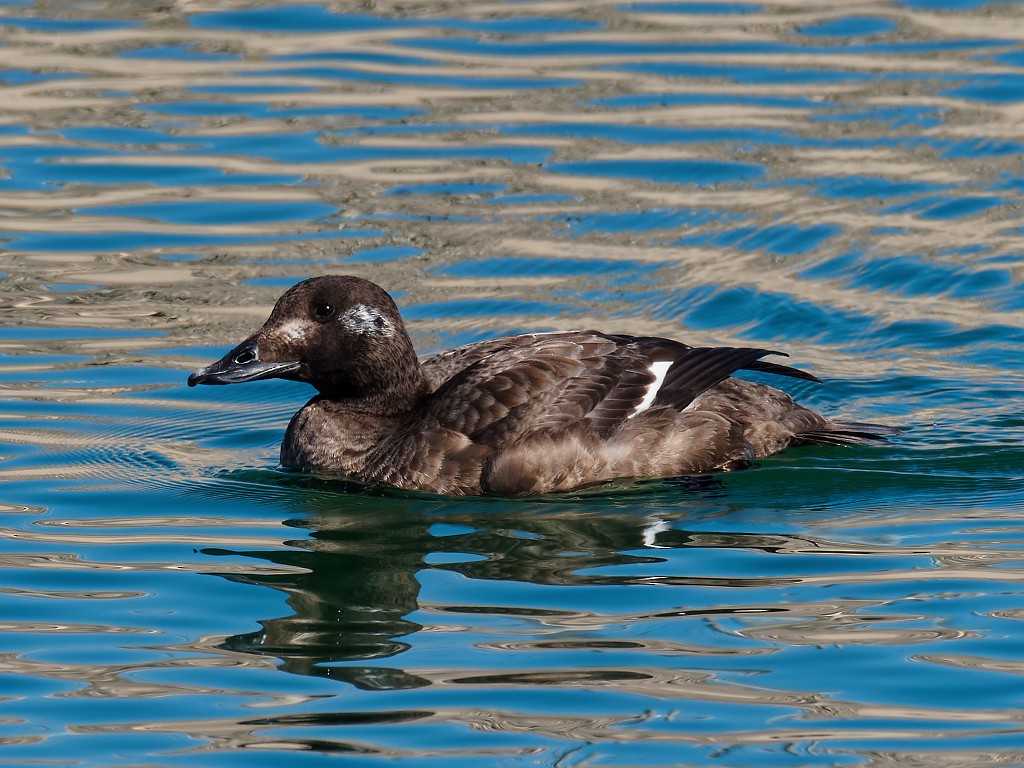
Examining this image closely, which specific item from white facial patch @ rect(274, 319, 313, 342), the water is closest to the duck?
white facial patch @ rect(274, 319, 313, 342)

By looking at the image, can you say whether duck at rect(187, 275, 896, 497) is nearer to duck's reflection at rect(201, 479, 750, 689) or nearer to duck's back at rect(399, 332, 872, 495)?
duck's back at rect(399, 332, 872, 495)

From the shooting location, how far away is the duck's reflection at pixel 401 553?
656 cm

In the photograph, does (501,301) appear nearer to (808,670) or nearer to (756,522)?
(756,522)

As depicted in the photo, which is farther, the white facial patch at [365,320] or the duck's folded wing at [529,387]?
the white facial patch at [365,320]

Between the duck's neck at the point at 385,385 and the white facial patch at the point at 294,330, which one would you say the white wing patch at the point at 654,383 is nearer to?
the duck's neck at the point at 385,385

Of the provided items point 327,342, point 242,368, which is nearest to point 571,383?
point 327,342

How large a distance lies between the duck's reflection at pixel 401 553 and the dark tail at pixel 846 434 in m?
0.73

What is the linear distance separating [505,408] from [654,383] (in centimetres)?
80

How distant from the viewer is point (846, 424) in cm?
916

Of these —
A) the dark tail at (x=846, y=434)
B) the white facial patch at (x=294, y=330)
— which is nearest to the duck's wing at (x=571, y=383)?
the dark tail at (x=846, y=434)

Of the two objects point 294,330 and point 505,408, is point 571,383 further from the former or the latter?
point 294,330

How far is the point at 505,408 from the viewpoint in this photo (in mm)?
8547

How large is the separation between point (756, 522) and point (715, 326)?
11.5 feet

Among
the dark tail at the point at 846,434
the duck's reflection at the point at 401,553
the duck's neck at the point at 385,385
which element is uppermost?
the duck's neck at the point at 385,385
